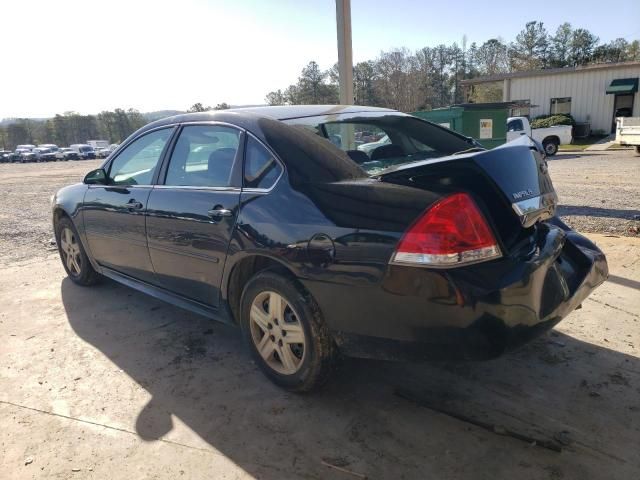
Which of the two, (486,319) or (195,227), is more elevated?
(195,227)

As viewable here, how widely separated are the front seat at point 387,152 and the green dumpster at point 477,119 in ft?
24.4

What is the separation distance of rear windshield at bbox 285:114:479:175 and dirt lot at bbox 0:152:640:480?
138 cm

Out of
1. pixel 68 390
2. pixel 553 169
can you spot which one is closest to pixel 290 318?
pixel 68 390

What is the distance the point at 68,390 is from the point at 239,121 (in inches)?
78.9

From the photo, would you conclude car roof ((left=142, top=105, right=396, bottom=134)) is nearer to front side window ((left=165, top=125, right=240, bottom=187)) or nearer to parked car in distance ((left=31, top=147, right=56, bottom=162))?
front side window ((left=165, top=125, right=240, bottom=187))

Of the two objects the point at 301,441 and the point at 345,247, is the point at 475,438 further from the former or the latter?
the point at 345,247

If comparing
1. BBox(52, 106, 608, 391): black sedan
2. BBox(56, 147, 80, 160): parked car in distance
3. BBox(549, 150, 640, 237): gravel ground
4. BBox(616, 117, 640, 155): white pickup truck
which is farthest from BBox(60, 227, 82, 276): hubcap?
BBox(56, 147, 80, 160): parked car in distance

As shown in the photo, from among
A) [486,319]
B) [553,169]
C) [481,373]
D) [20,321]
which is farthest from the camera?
[553,169]

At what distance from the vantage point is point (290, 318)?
9.31 ft

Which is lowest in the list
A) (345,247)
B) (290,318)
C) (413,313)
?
(290,318)

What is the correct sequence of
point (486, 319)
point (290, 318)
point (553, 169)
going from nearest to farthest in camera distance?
1. point (486, 319)
2. point (290, 318)
3. point (553, 169)

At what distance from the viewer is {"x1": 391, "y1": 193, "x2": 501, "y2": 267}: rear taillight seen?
7.24ft

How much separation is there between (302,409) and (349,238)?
105 centimetres

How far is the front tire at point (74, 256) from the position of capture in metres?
4.94
